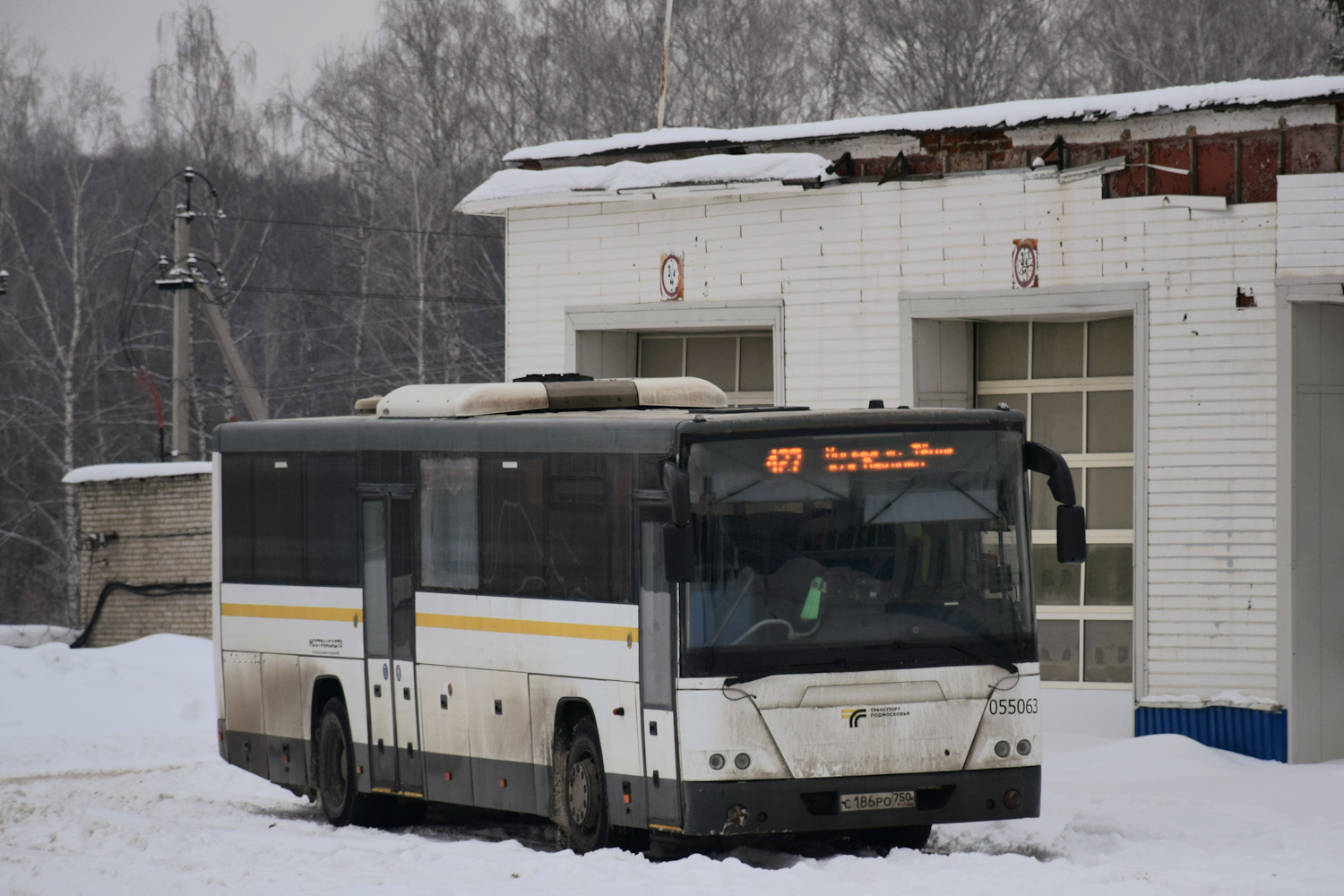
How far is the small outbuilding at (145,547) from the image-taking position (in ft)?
106

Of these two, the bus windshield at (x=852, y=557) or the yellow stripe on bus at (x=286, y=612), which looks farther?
the yellow stripe on bus at (x=286, y=612)

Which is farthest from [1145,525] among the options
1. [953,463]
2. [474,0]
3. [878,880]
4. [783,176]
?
[474,0]

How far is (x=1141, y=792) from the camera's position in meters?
13.5

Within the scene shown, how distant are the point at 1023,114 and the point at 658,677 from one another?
7.66 meters

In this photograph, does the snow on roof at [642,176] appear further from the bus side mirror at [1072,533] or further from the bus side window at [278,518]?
the bus side mirror at [1072,533]

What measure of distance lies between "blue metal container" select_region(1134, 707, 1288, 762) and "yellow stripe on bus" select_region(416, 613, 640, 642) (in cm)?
640

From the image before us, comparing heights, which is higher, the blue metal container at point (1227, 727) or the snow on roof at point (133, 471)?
the snow on roof at point (133, 471)

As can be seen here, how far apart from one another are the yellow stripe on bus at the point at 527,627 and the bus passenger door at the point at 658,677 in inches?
7.7

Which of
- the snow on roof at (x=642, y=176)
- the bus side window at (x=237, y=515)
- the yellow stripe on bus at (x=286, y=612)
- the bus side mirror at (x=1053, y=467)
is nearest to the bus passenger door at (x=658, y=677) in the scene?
the bus side mirror at (x=1053, y=467)

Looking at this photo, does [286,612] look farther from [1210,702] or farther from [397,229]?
[397,229]

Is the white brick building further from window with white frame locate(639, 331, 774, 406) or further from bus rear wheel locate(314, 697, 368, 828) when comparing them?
bus rear wheel locate(314, 697, 368, 828)

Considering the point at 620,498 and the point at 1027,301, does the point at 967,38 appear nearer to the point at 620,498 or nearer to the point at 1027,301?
the point at 1027,301

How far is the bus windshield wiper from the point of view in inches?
404

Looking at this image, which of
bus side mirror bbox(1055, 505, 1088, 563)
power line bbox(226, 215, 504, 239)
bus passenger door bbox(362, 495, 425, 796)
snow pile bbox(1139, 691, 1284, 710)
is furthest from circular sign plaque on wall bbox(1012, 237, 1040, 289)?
power line bbox(226, 215, 504, 239)
